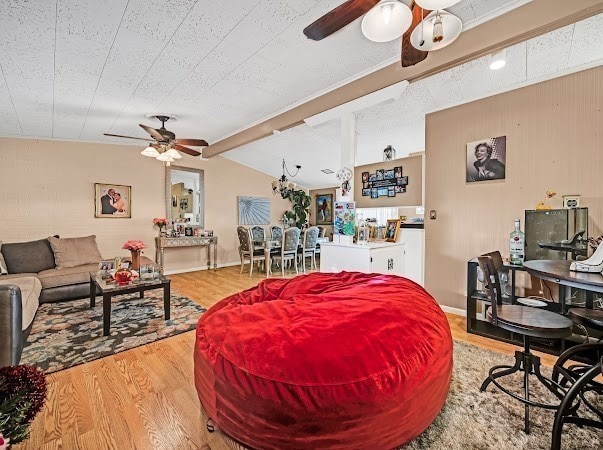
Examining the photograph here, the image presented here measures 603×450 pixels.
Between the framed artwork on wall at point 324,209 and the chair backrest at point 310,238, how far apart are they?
2181 mm

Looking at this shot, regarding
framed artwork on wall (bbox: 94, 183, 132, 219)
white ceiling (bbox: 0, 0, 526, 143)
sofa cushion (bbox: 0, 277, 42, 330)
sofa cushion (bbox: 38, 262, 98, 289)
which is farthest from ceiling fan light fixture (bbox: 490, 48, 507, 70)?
framed artwork on wall (bbox: 94, 183, 132, 219)

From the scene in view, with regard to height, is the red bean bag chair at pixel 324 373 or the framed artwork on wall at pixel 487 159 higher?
A: the framed artwork on wall at pixel 487 159

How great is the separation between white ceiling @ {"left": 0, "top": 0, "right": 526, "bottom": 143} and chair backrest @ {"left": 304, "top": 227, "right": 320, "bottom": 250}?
2.77m

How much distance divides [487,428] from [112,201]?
19.7 feet

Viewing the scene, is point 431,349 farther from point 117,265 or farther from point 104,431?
point 117,265

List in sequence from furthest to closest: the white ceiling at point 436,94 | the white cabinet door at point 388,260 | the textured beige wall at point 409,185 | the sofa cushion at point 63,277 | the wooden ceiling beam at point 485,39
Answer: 1. the textured beige wall at point 409,185
2. the sofa cushion at point 63,277
3. the white cabinet door at point 388,260
4. the white ceiling at point 436,94
5. the wooden ceiling beam at point 485,39

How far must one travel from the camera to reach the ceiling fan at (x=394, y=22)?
1409 millimetres

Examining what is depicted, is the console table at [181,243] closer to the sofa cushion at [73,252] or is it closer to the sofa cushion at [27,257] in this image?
the sofa cushion at [73,252]

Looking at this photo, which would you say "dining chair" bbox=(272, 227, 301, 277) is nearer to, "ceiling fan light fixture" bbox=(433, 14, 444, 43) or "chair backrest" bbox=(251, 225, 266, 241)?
"chair backrest" bbox=(251, 225, 266, 241)

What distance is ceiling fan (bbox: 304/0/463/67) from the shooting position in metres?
1.41

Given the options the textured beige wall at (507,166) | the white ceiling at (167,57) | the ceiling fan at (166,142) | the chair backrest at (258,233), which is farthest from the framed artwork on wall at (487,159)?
the chair backrest at (258,233)

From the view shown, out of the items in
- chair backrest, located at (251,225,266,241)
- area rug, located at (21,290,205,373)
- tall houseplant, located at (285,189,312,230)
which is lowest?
area rug, located at (21,290,205,373)

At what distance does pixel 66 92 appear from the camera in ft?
10.1

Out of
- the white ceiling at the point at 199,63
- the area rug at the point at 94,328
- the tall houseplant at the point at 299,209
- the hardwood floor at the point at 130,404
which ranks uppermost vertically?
the white ceiling at the point at 199,63
